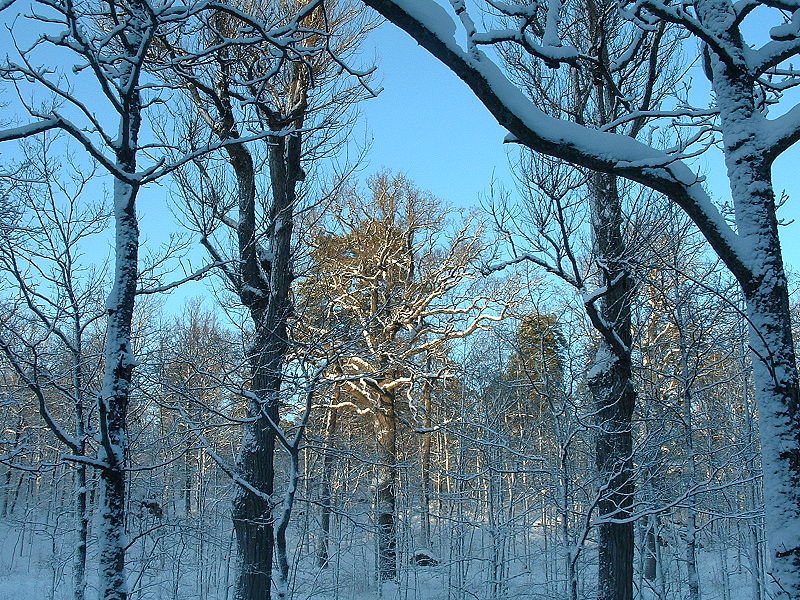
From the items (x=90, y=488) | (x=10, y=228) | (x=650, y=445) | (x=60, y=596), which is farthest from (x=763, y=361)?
(x=60, y=596)

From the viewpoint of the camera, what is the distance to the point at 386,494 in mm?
14836

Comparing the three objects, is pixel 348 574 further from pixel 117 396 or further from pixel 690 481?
pixel 117 396

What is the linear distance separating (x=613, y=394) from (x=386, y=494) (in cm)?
921

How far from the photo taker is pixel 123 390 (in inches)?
174

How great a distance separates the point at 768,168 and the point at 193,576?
20346 millimetres

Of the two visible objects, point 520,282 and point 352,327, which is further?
point 520,282

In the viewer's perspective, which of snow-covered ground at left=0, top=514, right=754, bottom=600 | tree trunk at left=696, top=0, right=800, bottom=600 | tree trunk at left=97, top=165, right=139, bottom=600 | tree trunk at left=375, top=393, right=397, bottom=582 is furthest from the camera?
tree trunk at left=375, top=393, right=397, bottom=582

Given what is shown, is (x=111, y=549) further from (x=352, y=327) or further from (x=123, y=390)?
(x=352, y=327)

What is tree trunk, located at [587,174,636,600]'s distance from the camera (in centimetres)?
650

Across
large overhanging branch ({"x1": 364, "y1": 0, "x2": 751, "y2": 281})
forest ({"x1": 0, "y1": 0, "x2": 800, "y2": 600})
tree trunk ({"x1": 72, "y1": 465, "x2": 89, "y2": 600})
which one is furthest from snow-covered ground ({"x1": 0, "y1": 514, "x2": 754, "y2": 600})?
large overhanging branch ({"x1": 364, "y1": 0, "x2": 751, "y2": 281})

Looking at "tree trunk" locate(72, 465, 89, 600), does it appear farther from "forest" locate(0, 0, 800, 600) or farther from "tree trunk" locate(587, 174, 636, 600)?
"tree trunk" locate(587, 174, 636, 600)

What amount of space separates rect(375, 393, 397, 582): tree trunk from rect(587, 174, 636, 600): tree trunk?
785 centimetres

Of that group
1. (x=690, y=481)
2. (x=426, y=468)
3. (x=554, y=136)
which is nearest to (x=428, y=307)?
(x=426, y=468)

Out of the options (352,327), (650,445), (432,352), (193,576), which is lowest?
(193,576)
